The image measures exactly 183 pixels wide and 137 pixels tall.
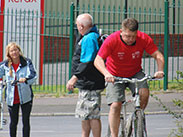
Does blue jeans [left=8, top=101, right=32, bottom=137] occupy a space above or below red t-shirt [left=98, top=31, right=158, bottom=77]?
below

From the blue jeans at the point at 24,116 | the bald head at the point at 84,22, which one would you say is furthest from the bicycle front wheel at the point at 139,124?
the blue jeans at the point at 24,116

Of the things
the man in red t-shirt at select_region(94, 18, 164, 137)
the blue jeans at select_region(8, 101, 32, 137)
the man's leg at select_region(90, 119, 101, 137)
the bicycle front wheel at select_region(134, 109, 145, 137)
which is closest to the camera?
the bicycle front wheel at select_region(134, 109, 145, 137)

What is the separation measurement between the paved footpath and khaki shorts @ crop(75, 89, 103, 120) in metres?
5.59

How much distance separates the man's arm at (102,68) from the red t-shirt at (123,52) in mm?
55

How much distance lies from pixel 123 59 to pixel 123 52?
0.11 metres

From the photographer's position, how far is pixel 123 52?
7.60m

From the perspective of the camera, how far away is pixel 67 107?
48.1 ft

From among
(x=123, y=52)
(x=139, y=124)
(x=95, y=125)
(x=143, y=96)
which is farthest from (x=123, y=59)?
(x=95, y=125)

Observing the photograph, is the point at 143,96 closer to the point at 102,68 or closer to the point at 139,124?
the point at 139,124

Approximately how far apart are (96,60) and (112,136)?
1.01m

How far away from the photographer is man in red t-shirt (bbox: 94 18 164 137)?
24.4 feet

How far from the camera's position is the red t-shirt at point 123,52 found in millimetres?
7562

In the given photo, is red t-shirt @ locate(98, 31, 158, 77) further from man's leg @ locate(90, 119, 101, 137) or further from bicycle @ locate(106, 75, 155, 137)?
man's leg @ locate(90, 119, 101, 137)

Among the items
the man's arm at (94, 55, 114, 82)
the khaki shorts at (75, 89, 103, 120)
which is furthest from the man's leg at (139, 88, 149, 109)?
the khaki shorts at (75, 89, 103, 120)
